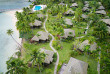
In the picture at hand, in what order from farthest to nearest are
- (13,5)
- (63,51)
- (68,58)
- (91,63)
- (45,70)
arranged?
1. (13,5)
2. (63,51)
3. (68,58)
4. (91,63)
5. (45,70)

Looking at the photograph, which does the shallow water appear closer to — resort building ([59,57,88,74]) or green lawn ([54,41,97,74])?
green lawn ([54,41,97,74])

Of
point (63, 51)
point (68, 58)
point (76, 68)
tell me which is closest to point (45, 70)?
point (68, 58)

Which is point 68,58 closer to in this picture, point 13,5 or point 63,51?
point 63,51

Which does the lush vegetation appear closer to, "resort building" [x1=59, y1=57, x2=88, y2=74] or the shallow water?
"resort building" [x1=59, y1=57, x2=88, y2=74]

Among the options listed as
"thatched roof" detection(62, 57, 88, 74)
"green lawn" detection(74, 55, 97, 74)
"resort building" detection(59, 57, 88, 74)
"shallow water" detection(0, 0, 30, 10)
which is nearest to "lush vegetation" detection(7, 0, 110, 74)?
"green lawn" detection(74, 55, 97, 74)

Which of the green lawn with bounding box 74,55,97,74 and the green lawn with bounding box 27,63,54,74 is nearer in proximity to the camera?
the green lawn with bounding box 74,55,97,74

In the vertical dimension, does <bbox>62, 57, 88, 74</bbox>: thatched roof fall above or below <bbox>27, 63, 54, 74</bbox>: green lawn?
above

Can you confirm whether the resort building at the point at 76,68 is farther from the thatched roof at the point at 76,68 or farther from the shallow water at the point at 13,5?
the shallow water at the point at 13,5

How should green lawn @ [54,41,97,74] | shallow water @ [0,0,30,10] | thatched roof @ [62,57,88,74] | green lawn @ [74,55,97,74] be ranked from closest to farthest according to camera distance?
1. thatched roof @ [62,57,88,74]
2. green lawn @ [74,55,97,74]
3. green lawn @ [54,41,97,74]
4. shallow water @ [0,0,30,10]

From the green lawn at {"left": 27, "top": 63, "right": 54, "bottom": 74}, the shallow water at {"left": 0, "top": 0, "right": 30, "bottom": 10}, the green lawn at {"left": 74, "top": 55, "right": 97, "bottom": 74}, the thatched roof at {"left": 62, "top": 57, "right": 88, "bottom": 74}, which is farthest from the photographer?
the shallow water at {"left": 0, "top": 0, "right": 30, "bottom": 10}

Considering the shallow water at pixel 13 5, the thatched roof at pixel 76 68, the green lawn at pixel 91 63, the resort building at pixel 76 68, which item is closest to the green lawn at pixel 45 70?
the resort building at pixel 76 68

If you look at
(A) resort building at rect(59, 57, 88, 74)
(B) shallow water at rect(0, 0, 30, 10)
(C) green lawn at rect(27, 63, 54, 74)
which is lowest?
(C) green lawn at rect(27, 63, 54, 74)

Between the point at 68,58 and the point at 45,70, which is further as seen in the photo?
the point at 68,58
